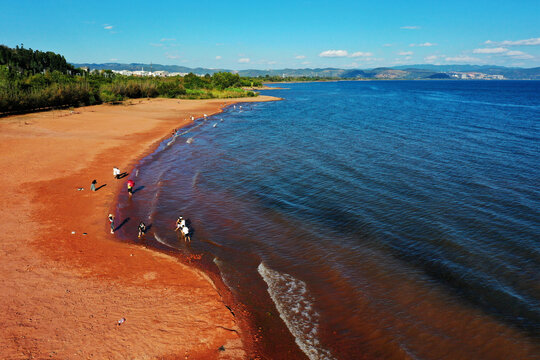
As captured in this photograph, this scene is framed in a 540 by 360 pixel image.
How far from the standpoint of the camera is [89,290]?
15.6 meters

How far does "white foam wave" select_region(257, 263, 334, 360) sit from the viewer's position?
1319cm

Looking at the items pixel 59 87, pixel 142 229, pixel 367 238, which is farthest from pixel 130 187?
pixel 59 87

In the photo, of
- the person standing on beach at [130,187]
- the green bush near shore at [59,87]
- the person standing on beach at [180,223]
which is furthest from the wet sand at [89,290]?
the green bush near shore at [59,87]

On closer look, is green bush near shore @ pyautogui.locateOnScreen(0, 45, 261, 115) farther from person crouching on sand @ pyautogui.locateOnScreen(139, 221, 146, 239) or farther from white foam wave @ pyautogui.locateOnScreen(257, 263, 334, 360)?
white foam wave @ pyautogui.locateOnScreen(257, 263, 334, 360)

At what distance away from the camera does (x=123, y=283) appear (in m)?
16.4

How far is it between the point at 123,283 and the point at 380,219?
687 inches

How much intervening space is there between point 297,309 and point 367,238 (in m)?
8.45

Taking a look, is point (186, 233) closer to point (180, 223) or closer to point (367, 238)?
point (180, 223)

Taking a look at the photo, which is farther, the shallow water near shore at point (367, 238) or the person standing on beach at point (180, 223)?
the person standing on beach at point (180, 223)

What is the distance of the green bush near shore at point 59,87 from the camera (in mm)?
67125

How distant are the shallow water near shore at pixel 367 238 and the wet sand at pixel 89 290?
68.5 inches

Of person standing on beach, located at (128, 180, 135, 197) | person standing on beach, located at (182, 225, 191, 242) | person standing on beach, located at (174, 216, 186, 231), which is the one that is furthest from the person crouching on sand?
person standing on beach, located at (128, 180, 135, 197)

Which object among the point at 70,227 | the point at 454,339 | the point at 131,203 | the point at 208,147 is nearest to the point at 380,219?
the point at 454,339

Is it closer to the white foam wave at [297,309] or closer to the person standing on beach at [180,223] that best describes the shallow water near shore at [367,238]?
the white foam wave at [297,309]
